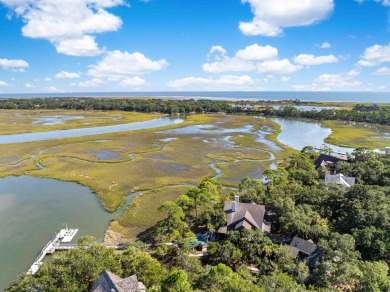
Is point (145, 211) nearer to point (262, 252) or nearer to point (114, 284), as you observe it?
point (262, 252)

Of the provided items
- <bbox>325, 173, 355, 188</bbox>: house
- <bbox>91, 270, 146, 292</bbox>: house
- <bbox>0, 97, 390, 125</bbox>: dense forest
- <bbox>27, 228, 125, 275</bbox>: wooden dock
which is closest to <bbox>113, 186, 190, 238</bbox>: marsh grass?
<bbox>27, 228, 125, 275</bbox>: wooden dock

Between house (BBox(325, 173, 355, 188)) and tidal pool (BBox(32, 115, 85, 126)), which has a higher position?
tidal pool (BBox(32, 115, 85, 126))

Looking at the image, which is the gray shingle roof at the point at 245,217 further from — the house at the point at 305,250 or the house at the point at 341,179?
the house at the point at 341,179

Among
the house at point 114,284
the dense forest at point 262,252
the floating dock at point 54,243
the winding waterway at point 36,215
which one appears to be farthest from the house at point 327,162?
the floating dock at point 54,243

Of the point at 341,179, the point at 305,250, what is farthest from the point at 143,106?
the point at 305,250

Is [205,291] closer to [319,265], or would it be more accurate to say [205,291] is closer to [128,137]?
[319,265]

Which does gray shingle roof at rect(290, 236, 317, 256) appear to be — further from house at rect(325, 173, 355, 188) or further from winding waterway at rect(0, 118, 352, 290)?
winding waterway at rect(0, 118, 352, 290)
